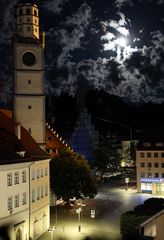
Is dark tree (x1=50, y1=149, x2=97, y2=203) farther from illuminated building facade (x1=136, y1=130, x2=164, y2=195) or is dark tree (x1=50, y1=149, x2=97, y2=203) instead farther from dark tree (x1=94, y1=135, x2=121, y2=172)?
dark tree (x1=94, y1=135, x2=121, y2=172)

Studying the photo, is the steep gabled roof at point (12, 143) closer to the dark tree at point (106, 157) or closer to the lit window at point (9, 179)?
the lit window at point (9, 179)

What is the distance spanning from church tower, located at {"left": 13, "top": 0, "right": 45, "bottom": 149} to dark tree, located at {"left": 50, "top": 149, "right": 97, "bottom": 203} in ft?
11.1

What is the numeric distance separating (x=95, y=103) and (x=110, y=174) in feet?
200

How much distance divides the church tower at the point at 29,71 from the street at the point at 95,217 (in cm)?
950

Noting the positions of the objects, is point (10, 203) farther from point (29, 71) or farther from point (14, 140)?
point (29, 71)

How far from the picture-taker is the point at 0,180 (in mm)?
36031

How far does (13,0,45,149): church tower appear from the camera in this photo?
53.2m

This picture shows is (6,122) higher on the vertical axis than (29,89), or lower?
lower

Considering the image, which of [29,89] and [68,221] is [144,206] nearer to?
[68,221]

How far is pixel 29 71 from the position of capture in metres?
53.6

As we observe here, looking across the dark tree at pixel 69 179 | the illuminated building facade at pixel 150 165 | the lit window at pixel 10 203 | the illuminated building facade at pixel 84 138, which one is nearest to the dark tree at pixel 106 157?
the illuminated building facade at pixel 84 138

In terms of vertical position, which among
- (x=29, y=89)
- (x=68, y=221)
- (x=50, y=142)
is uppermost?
(x=29, y=89)

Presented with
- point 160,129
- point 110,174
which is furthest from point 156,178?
point 110,174

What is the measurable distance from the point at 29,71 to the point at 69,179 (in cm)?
1410
